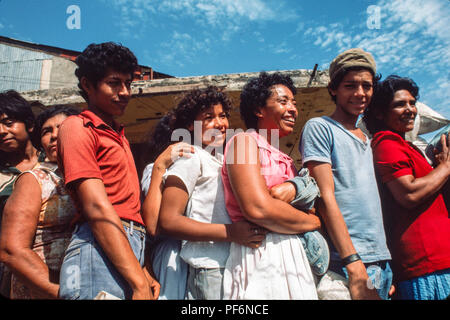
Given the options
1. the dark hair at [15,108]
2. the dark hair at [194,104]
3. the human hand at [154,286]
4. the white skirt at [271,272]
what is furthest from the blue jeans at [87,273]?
the dark hair at [15,108]

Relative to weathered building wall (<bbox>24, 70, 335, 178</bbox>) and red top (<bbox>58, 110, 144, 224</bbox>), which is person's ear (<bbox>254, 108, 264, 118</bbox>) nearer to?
red top (<bbox>58, 110, 144, 224</bbox>)

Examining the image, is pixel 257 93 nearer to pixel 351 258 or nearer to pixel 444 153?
pixel 351 258

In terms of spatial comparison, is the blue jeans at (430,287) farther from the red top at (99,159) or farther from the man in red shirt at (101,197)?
the red top at (99,159)

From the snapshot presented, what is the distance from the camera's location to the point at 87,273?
1.22m

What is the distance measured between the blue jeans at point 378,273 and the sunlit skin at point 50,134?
1874mm

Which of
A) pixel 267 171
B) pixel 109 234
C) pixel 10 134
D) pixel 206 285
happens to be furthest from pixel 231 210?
pixel 10 134

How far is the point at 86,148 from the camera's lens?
1.31 metres

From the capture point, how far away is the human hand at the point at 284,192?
1.42 m

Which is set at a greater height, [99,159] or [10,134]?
[10,134]

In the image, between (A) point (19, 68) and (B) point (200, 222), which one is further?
(A) point (19, 68)

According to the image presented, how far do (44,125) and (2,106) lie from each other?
49 cm

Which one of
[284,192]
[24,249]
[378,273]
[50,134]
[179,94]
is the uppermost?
[179,94]

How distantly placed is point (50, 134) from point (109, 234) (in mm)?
1119
